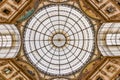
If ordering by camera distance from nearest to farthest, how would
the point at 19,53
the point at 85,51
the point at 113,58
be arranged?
the point at 113,58
the point at 19,53
the point at 85,51

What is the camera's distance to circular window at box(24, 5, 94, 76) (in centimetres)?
4550

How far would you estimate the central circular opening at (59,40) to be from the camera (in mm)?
46656

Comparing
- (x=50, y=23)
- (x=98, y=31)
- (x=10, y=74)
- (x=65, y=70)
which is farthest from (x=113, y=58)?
(x=10, y=74)

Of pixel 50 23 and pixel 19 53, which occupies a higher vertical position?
pixel 50 23

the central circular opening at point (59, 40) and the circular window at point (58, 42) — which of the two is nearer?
the circular window at point (58, 42)

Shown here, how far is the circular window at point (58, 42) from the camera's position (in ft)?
149

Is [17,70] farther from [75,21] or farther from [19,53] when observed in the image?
[75,21]

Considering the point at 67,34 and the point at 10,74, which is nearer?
the point at 10,74

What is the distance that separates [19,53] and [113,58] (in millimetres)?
15098

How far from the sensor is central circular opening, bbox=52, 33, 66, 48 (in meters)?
46.7

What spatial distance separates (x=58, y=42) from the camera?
46.9 m

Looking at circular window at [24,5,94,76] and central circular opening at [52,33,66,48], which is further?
central circular opening at [52,33,66,48]

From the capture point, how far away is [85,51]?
4641cm

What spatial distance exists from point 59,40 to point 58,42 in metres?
0.45
